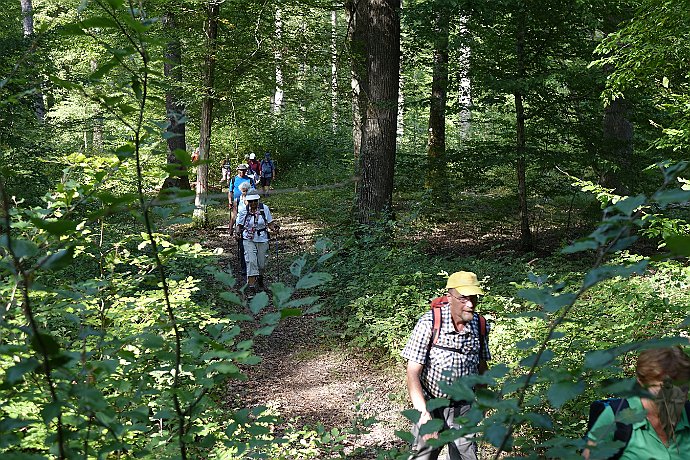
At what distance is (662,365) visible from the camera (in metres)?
2.72

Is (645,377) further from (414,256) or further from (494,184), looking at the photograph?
(494,184)

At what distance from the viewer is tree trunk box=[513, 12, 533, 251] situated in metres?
11.9

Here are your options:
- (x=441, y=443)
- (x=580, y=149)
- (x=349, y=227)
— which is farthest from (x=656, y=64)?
(x=441, y=443)

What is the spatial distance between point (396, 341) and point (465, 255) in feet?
17.7

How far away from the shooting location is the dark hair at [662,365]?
272 cm

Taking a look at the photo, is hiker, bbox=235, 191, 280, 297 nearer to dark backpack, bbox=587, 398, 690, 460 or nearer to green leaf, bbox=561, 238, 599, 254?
dark backpack, bbox=587, 398, 690, 460

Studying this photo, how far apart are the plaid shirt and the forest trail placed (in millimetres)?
1781

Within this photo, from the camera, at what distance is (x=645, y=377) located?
2.76 m

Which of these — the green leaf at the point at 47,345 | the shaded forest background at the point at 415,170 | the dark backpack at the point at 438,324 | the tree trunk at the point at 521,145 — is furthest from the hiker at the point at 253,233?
the green leaf at the point at 47,345

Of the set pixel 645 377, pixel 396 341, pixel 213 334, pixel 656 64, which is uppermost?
pixel 656 64

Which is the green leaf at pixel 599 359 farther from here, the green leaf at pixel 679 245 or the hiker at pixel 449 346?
the hiker at pixel 449 346

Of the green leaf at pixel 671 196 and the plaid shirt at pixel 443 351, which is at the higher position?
the green leaf at pixel 671 196

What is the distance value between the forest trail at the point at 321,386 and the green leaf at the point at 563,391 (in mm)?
4381

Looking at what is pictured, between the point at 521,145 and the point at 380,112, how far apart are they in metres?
3.00
